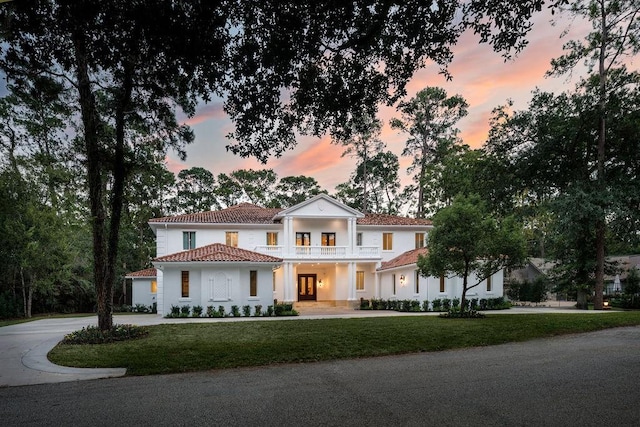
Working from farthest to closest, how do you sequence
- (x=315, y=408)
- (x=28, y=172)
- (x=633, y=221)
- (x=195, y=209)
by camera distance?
1. (x=195, y=209)
2. (x=633, y=221)
3. (x=28, y=172)
4. (x=315, y=408)

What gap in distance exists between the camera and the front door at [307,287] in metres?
30.0

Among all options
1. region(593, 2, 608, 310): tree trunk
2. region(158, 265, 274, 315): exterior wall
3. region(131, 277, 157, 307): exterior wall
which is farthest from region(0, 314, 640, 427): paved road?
region(131, 277, 157, 307): exterior wall

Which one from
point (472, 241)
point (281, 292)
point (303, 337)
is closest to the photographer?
point (303, 337)

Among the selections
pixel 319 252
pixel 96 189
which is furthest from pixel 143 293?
pixel 96 189

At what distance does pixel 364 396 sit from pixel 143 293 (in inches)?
1085

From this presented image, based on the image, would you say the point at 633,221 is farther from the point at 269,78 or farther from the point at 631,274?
the point at 269,78

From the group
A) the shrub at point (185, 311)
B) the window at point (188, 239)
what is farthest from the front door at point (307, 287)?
the shrub at point (185, 311)

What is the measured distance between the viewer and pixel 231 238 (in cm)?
2664

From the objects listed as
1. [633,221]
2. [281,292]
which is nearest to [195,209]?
[281,292]

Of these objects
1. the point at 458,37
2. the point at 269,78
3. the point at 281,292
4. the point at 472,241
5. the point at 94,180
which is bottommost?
the point at 281,292

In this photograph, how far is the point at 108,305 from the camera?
11047 mm

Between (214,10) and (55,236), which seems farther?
(55,236)

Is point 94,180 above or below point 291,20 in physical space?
below

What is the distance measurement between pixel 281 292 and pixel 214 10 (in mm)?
23411
